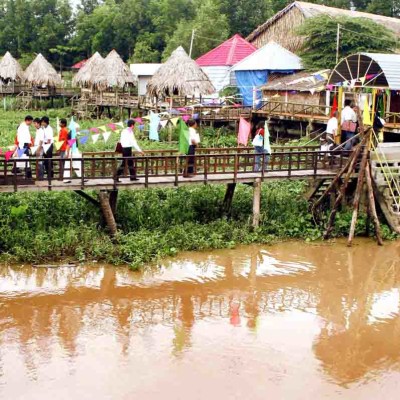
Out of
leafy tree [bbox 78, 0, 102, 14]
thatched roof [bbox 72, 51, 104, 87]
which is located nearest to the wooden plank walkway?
thatched roof [bbox 72, 51, 104, 87]

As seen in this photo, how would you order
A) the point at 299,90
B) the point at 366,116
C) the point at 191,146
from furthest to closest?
the point at 299,90, the point at 366,116, the point at 191,146

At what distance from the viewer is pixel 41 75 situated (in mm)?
40219

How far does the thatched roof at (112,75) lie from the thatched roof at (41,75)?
5.42m

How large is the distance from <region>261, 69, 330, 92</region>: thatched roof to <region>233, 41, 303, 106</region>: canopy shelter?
0.55m

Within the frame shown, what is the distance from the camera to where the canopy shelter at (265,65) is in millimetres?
31078

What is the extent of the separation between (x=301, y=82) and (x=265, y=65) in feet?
13.2

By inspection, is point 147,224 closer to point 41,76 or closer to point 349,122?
point 349,122

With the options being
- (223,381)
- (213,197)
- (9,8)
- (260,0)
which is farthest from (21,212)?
(9,8)

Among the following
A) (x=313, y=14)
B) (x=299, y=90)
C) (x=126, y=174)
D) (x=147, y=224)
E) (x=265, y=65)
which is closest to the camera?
(x=126, y=174)

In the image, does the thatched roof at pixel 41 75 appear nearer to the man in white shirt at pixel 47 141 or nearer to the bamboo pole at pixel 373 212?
the man in white shirt at pixel 47 141

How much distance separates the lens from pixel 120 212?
14.1m

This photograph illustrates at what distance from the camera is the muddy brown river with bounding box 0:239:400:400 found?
811cm

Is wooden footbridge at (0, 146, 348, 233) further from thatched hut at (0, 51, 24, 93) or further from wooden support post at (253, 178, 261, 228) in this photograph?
thatched hut at (0, 51, 24, 93)

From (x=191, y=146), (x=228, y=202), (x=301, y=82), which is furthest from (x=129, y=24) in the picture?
(x=191, y=146)
